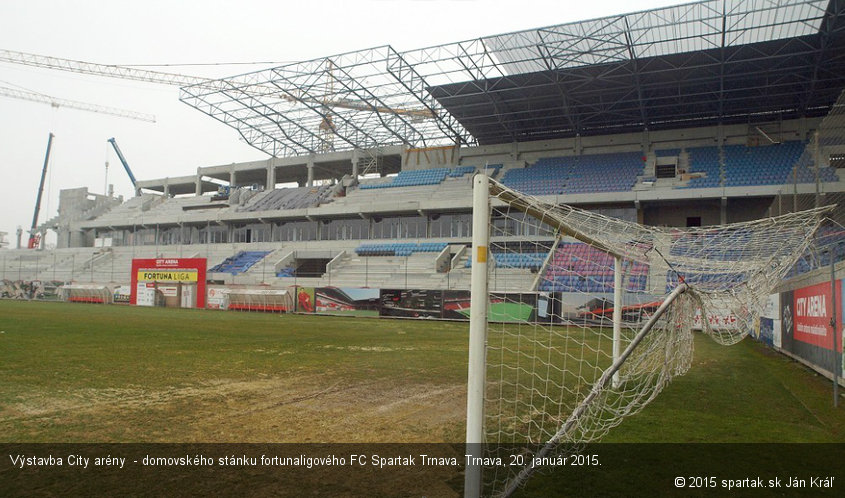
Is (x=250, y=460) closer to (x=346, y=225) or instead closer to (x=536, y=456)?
(x=536, y=456)

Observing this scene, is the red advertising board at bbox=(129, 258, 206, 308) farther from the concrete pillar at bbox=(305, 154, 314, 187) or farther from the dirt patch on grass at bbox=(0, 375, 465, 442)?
the dirt patch on grass at bbox=(0, 375, 465, 442)

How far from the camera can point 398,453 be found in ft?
16.0

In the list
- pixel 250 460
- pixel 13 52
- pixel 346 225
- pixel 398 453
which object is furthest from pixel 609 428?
pixel 13 52

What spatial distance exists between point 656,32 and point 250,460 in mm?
29493

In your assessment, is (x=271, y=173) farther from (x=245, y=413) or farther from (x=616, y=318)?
(x=245, y=413)

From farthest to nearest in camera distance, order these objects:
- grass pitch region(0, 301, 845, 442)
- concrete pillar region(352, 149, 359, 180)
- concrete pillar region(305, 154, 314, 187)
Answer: concrete pillar region(305, 154, 314, 187) < concrete pillar region(352, 149, 359, 180) < grass pitch region(0, 301, 845, 442)

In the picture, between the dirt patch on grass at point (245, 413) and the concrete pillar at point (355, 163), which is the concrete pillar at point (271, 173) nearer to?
the concrete pillar at point (355, 163)

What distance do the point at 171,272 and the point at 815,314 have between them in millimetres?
35463

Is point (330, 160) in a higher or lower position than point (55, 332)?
higher

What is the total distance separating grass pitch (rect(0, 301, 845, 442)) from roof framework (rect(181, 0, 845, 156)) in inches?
768

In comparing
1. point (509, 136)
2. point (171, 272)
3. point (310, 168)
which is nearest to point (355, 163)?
point (310, 168)

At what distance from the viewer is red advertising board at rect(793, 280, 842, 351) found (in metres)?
9.41

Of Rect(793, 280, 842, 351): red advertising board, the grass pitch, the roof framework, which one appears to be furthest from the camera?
the roof framework

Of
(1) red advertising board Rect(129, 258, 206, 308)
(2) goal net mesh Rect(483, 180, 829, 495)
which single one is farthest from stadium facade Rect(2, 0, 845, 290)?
(2) goal net mesh Rect(483, 180, 829, 495)
